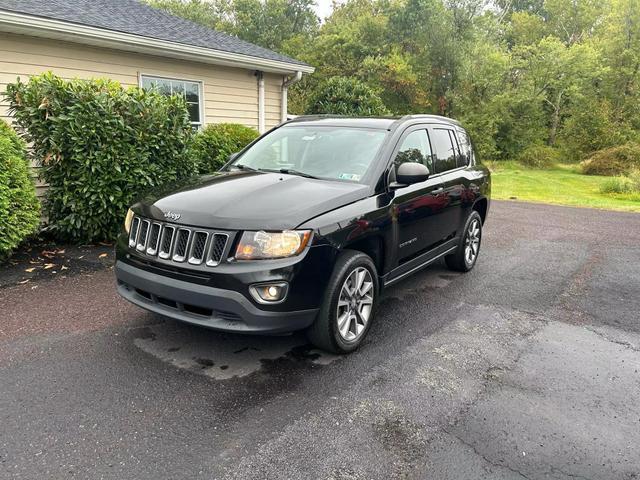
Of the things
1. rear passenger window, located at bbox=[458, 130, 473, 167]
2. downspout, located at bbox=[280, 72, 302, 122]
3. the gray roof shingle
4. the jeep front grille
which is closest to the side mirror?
the jeep front grille

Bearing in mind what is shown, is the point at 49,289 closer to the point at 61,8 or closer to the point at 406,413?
the point at 406,413

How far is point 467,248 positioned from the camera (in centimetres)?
580

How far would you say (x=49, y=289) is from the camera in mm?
4816

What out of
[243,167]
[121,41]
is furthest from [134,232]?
[121,41]

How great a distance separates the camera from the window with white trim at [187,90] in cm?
888

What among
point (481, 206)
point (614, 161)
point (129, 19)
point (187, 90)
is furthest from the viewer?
point (614, 161)

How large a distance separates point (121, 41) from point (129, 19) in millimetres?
1515

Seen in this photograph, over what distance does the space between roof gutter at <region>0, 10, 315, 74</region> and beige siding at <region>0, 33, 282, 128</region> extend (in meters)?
0.20

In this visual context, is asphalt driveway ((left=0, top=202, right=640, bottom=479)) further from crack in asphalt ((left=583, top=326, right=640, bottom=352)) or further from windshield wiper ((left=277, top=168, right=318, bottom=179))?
windshield wiper ((left=277, top=168, right=318, bottom=179))

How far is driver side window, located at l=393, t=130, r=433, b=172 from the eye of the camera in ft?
13.9

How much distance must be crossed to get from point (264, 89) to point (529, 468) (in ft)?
32.3

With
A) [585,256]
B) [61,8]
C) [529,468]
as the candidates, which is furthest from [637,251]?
[61,8]

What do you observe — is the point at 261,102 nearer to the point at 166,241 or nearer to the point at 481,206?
the point at 481,206

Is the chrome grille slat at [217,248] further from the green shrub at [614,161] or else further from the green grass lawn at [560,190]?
the green shrub at [614,161]
